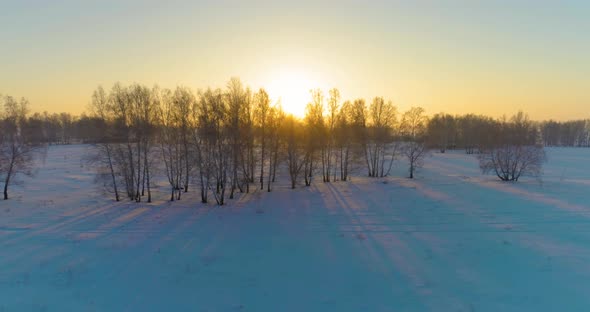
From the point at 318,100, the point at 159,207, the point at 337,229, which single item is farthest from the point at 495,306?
the point at 318,100

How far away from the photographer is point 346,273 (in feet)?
33.4

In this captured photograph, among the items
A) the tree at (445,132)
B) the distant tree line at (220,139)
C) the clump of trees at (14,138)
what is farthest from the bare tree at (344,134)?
the tree at (445,132)

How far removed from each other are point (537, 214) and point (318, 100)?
24.8 meters

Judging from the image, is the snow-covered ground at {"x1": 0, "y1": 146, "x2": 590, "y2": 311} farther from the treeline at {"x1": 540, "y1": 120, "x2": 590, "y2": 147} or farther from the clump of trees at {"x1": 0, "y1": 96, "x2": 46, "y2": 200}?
the treeline at {"x1": 540, "y1": 120, "x2": 590, "y2": 147}

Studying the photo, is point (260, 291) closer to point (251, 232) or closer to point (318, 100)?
point (251, 232)

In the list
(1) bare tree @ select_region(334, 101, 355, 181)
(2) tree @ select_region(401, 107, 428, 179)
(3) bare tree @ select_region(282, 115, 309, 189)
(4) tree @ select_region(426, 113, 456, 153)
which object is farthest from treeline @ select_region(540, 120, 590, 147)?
(3) bare tree @ select_region(282, 115, 309, 189)

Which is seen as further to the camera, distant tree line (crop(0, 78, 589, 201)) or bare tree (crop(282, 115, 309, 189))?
bare tree (crop(282, 115, 309, 189))

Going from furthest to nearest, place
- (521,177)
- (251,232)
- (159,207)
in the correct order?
(521,177), (159,207), (251,232)

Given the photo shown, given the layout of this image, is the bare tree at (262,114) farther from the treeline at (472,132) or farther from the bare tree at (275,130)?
the treeline at (472,132)

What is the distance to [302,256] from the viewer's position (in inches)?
462

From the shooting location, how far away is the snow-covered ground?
28.1 ft

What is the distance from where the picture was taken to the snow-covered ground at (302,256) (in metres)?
8.57

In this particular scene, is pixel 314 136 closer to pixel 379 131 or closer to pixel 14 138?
pixel 379 131

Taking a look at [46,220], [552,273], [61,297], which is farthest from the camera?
[46,220]
